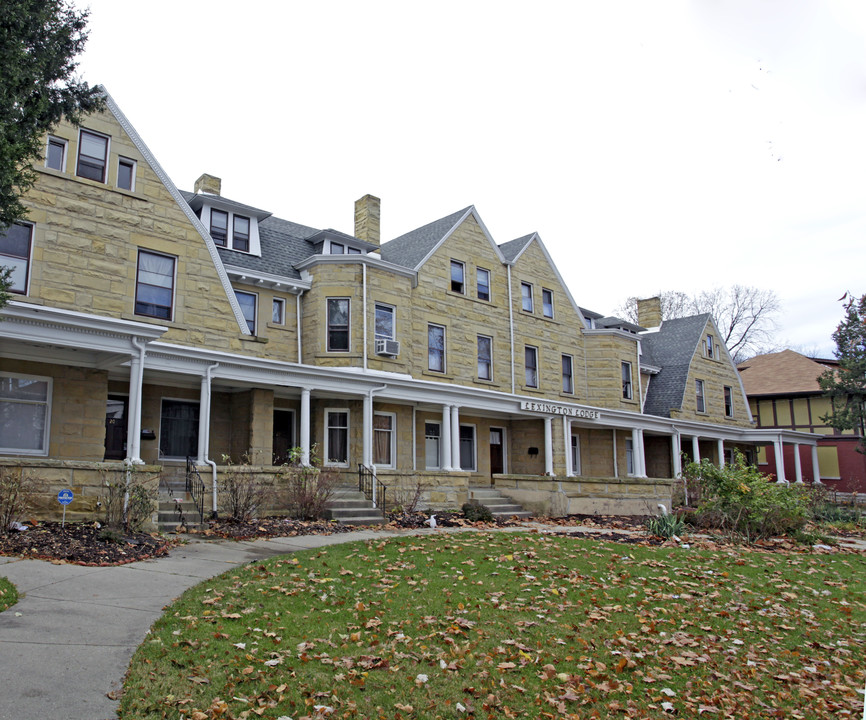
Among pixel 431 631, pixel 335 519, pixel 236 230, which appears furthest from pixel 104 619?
pixel 236 230

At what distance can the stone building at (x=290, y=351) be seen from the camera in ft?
47.3

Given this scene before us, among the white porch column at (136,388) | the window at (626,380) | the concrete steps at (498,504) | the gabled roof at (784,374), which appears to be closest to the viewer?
the white porch column at (136,388)

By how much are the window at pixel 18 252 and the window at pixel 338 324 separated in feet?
26.8

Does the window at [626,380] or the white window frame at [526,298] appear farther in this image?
the window at [626,380]

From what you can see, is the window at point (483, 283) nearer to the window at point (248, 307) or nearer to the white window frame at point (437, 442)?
the white window frame at point (437, 442)

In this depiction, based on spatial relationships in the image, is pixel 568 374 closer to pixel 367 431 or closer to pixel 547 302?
pixel 547 302

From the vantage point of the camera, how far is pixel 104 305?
15.3 m

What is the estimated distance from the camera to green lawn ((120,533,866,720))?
4.94 m

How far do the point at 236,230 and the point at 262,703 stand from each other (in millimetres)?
17637

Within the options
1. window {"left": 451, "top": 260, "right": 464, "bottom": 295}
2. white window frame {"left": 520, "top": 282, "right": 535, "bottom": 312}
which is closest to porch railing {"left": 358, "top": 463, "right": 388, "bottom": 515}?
window {"left": 451, "top": 260, "right": 464, "bottom": 295}

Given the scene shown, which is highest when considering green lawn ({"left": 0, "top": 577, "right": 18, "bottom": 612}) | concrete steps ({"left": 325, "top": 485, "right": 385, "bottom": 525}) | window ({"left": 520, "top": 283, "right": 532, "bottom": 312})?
window ({"left": 520, "top": 283, "right": 532, "bottom": 312})

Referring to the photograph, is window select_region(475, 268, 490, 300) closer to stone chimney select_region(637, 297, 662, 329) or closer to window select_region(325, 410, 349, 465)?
window select_region(325, 410, 349, 465)

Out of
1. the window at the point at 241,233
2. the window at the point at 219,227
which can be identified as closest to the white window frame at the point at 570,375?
the window at the point at 241,233

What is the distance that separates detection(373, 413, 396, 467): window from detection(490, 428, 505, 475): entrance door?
18.7 feet
